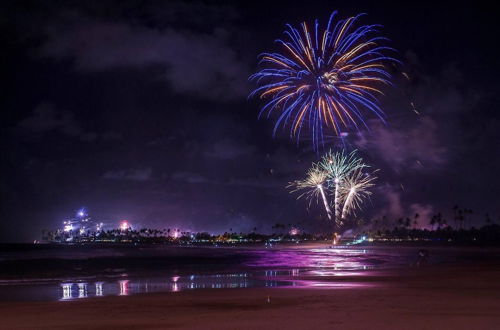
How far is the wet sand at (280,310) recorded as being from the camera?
50.8ft

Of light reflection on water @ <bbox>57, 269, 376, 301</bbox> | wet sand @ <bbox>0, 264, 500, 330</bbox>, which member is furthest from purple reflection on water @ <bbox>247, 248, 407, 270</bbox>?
wet sand @ <bbox>0, 264, 500, 330</bbox>

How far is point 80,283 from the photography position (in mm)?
31406

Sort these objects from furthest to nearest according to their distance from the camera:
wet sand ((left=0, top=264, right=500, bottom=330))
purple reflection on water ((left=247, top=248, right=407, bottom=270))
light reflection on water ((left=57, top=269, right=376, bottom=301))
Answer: purple reflection on water ((left=247, top=248, right=407, bottom=270)) → light reflection on water ((left=57, top=269, right=376, bottom=301)) → wet sand ((left=0, top=264, right=500, bottom=330))

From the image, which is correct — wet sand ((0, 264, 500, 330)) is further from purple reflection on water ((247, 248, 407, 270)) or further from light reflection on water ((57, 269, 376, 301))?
purple reflection on water ((247, 248, 407, 270))

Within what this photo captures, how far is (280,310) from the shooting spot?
60.1 feet

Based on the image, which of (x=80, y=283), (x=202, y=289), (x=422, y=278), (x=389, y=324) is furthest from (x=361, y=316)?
(x=80, y=283)

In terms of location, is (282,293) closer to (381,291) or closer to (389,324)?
(381,291)

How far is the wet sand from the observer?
1548 cm

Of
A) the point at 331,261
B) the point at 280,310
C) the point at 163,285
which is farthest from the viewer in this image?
the point at 331,261

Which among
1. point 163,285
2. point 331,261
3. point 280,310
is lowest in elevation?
point 331,261

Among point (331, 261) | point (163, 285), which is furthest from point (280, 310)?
point (331, 261)

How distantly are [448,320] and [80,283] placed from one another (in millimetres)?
22581

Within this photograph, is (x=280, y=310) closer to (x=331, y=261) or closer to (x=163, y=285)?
(x=163, y=285)

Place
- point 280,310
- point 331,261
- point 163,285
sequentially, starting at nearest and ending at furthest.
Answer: point 280,310 → point 163,285 → point 331,261
